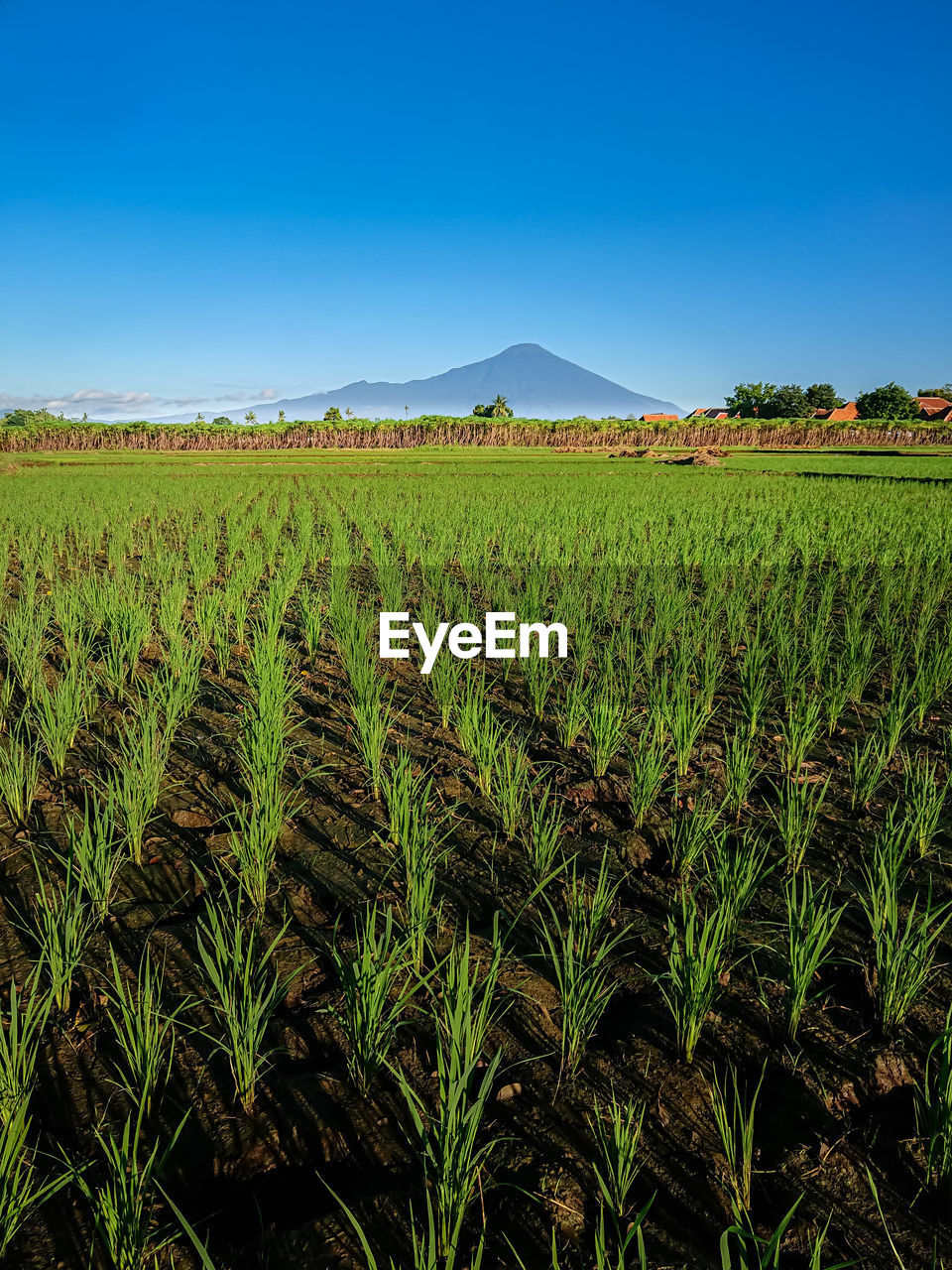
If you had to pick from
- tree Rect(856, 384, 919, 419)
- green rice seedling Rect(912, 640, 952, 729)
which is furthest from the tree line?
green rice seedling Rect(912, 640, 952, 729)

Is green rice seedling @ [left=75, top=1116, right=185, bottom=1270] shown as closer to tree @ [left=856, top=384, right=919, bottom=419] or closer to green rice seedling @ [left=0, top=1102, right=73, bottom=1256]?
green rice seedling @ [left=0, top=1102, right=73, bottom=1256]

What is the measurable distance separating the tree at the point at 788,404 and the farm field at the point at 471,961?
258 ft

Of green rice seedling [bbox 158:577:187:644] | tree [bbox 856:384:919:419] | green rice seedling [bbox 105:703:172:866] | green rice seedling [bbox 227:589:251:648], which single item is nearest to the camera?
green rice seedling [bbox 105:703:172:866]

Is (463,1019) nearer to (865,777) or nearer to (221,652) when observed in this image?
(865,777)

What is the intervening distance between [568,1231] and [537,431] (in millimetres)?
63073

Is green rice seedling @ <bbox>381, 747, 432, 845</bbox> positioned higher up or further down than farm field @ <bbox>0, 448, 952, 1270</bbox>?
higher up

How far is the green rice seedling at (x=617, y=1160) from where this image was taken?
4.10ft

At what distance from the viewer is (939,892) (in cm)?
239

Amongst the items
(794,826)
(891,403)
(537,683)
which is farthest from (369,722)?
(891,403)

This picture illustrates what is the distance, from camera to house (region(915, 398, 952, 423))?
70.1m

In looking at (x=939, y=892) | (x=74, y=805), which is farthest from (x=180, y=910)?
(x=939, y=892)

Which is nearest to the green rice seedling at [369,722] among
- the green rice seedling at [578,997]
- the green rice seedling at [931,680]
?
the green rice seedling at [578,997]

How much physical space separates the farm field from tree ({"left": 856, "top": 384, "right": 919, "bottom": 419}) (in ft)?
252

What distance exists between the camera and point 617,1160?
1338mm
